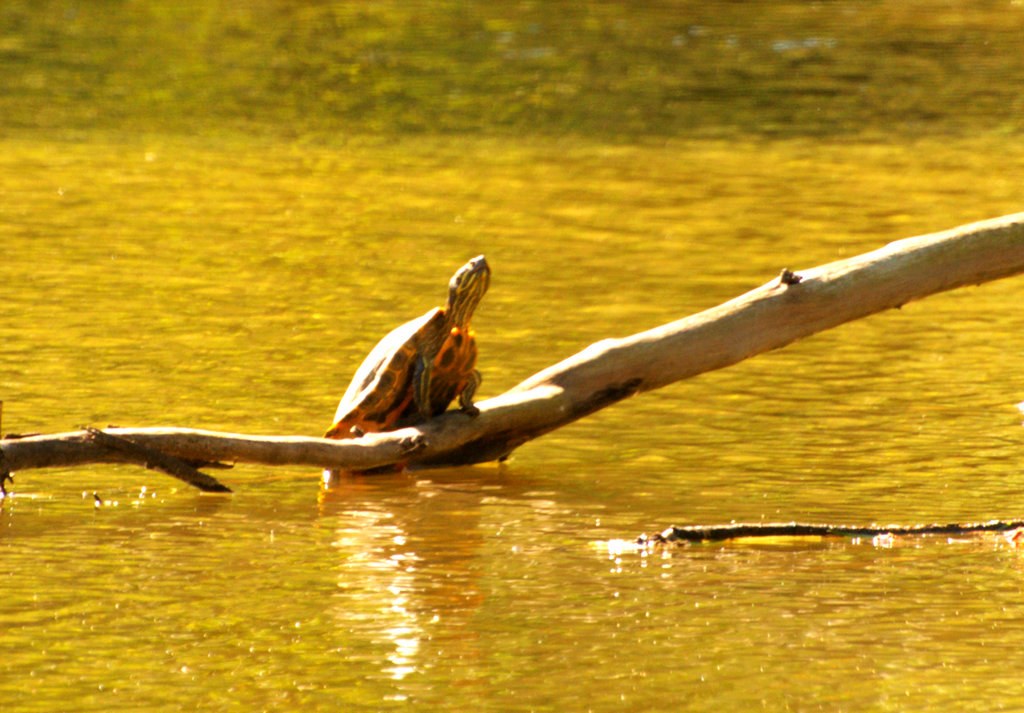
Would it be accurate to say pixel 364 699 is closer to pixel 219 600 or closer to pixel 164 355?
pixel 219 600

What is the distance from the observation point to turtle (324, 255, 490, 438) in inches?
255

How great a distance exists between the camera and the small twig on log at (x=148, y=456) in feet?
18.6

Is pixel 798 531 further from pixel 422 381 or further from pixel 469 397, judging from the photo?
pixel 422 381

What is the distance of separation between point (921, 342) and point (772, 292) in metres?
2.49

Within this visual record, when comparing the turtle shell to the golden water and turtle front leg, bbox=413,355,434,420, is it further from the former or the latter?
the golden water

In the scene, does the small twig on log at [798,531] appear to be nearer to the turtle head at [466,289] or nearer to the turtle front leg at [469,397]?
the turtle front leg at [469,397]

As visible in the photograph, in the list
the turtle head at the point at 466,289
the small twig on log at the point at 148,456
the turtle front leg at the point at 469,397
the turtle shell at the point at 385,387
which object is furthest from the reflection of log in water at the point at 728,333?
the small twig on log at the point at 148,456

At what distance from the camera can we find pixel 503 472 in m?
6.78

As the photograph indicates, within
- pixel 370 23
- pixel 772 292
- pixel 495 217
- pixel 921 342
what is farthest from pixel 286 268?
pixel 370 23

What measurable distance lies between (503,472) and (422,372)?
→ 1.94ft

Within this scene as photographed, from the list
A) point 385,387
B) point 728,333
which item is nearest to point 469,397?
point 385,387

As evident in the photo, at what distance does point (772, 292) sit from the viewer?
21.4 feet

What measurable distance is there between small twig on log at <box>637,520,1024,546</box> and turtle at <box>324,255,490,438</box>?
3.65 ft

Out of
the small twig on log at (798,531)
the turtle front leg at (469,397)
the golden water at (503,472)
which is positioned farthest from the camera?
the turtle front leg at (469,397)
